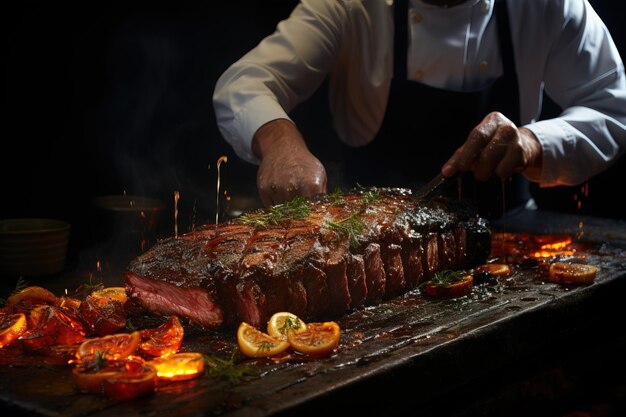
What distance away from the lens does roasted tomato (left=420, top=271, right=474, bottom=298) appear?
4.00 meters

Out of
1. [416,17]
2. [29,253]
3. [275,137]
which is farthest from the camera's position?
[416,17]

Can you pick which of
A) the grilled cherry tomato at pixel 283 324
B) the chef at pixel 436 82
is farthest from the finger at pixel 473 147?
the grilled cherry tomato at pixel 283 324

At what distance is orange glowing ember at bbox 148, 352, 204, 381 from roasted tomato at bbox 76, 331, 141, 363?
0.60ft

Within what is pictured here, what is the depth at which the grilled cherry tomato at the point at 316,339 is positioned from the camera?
3.04 meters

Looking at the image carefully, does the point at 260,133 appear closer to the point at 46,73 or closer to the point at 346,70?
the point at 346,70

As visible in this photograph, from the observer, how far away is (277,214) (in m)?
4.00

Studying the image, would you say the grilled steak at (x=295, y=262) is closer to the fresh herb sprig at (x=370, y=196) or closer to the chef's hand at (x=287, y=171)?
the fresh herb sprig at (x=370, y=196)

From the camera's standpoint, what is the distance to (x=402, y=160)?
6.11 metres

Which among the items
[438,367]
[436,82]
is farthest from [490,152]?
[438,367]

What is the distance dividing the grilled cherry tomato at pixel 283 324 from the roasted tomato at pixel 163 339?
0.39m

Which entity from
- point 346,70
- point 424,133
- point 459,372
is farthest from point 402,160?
point 459,372

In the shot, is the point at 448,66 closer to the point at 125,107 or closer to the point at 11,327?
the point at 125,107

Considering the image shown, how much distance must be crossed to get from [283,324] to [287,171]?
5.67ft

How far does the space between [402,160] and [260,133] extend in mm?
1346
